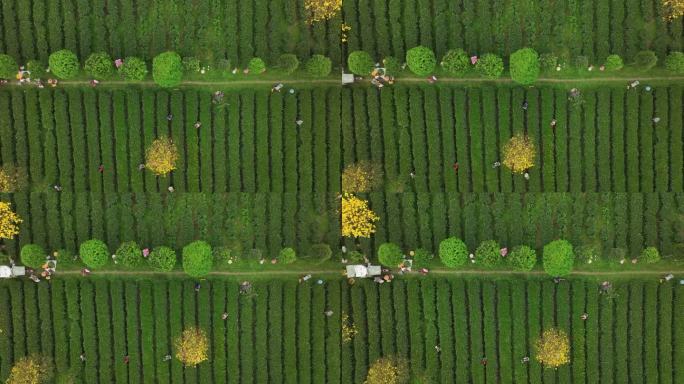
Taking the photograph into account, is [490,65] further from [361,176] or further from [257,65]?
[257,65]

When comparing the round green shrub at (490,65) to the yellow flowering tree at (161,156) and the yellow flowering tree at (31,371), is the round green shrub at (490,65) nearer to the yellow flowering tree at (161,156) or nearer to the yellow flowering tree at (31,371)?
the yellow flowering tree at (161,156)

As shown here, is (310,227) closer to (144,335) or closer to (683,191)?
(144,335)

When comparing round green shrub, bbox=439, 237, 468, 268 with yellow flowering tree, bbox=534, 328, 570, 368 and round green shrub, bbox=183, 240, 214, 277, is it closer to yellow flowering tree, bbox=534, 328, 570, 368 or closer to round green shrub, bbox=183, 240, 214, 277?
yellow flowering tree, bbox=534, 328, 570, 368

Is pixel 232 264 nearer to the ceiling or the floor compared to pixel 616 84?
nearer to the floor

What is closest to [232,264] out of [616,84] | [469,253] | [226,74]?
[226,74]

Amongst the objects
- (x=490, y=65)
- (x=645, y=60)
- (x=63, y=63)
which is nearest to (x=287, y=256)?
(x=490, y=65)

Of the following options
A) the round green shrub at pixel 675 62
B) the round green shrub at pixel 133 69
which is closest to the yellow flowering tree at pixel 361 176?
the round green shrub at pixel 133 69
